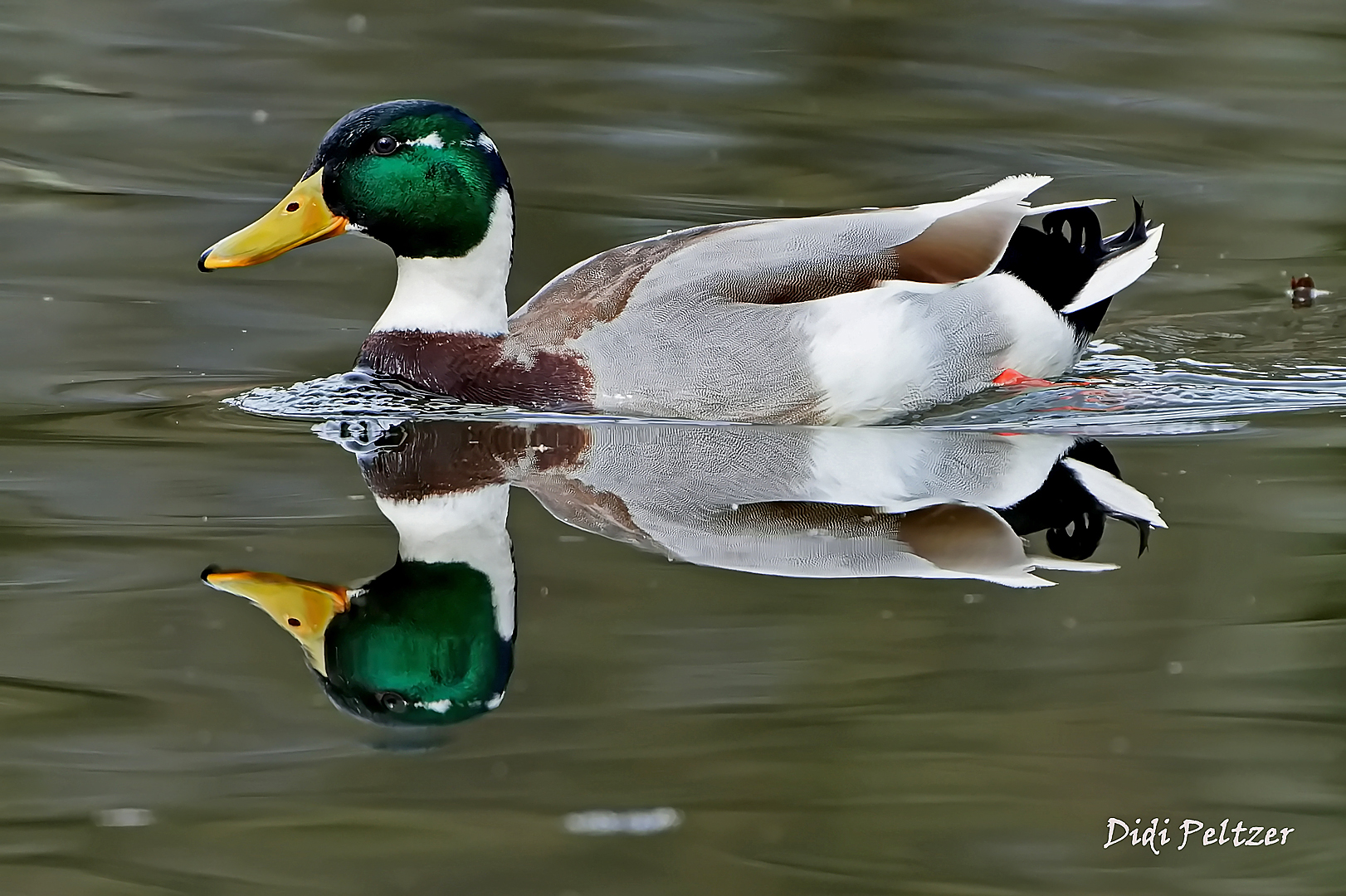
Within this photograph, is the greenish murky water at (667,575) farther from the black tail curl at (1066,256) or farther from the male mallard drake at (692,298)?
the black tail curl at (1066,256)

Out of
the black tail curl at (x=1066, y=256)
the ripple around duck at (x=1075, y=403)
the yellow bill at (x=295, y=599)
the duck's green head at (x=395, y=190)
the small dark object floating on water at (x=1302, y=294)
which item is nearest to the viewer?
the yellow bill at (x=295, y=599)

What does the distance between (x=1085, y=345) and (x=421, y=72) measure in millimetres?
5182

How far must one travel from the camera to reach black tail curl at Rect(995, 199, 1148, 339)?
24.2 ft

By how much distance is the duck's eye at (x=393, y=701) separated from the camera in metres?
4.45

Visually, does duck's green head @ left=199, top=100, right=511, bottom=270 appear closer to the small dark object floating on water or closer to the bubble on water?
the small dark object floating on water

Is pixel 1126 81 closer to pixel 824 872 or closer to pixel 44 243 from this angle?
pixel 44 243

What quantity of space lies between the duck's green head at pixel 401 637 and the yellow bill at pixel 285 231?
2085 millimetres

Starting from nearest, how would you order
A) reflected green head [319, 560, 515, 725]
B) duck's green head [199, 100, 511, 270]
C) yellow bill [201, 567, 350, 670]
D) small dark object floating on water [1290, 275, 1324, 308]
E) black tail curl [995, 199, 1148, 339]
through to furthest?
1. reflected green head [319, 560, 515, 725]
2. yellow bill [201, 567, 350, 670]
3. duck's green head [199, 100, 511, 270]
4. black tail curl [995, 199, 1148, 339]
5. small dark object floating on water [1290, 275, 1324, 308]

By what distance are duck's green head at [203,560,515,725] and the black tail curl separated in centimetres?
290

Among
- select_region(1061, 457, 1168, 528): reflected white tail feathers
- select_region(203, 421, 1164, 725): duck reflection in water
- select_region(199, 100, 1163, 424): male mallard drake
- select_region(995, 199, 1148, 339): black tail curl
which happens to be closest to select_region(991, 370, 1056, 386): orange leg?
select_region(199, 100, 1163, 424): male mallard drake

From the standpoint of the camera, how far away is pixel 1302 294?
849 cm

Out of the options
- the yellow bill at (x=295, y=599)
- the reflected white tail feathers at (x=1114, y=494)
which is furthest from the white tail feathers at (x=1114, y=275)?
the yellow bill at (x=295, y=599)

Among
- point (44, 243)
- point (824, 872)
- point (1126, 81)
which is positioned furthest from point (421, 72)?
point (824, 872)

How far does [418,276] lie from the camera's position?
7363mm
